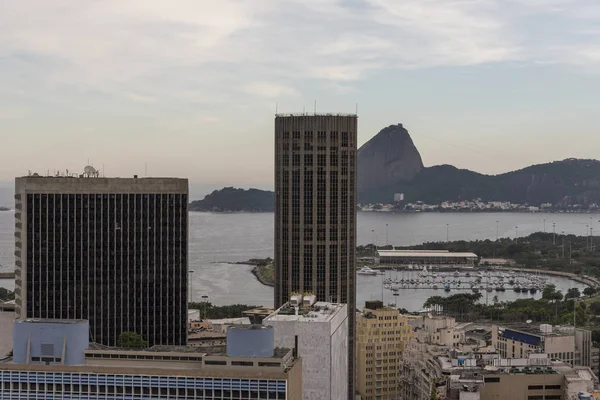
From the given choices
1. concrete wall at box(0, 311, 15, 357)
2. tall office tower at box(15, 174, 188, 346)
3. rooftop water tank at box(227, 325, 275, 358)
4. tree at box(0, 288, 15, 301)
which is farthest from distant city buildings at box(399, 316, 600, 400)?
tree at box(0, 288, 15, 301)

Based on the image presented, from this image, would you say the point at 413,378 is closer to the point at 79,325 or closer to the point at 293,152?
the point at 293,152

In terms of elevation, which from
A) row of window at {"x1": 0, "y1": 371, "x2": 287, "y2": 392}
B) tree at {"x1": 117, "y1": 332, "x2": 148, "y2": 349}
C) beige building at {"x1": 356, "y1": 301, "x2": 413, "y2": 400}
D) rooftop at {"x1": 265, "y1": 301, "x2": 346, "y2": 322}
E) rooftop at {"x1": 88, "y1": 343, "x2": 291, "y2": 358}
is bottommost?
beige building at {"x1": 356, "y1": 301, "x2": 413, "y2": 400}

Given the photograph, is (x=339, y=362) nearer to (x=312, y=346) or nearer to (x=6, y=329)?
(x=312, y=346)

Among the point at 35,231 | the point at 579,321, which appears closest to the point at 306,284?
the point at 35,231

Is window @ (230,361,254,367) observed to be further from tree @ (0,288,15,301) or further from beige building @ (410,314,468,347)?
tree @ (0,288,15,301)

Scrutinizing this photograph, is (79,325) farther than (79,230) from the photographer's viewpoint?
No

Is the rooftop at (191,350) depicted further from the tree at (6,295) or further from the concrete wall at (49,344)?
the tree at (6,295)
